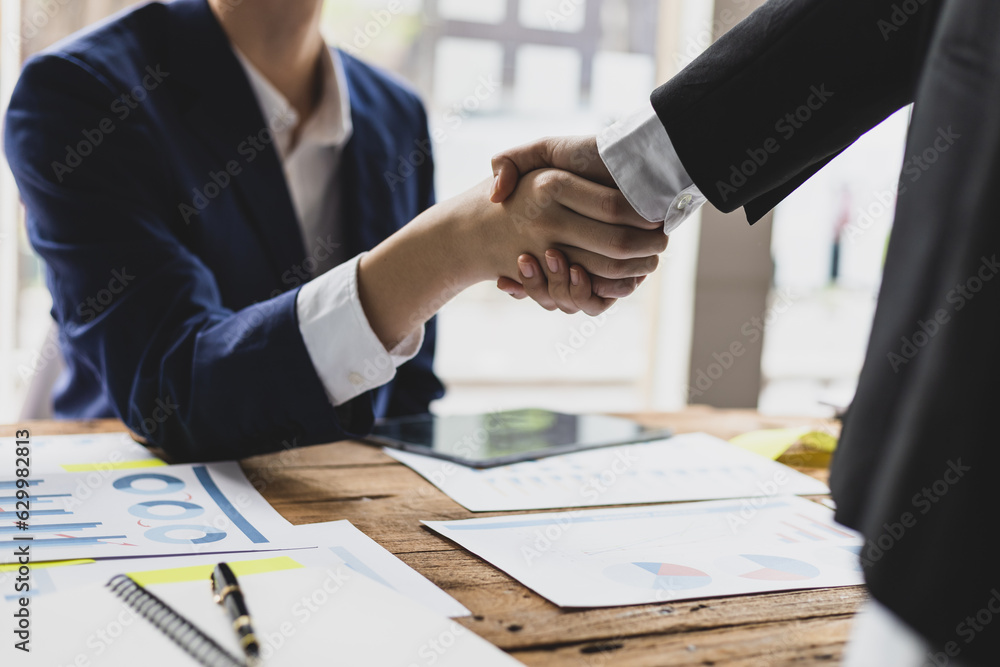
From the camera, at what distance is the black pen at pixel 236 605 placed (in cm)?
41

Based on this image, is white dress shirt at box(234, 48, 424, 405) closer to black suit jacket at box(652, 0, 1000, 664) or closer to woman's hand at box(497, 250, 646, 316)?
woman's hand at box(497, 250, 646, 316)

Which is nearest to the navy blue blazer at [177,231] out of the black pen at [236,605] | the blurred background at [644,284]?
the black pen at [236,605]

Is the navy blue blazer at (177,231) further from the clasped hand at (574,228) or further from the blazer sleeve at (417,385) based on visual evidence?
the clasped hand at (574,228)

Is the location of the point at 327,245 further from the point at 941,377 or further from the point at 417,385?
the point at 941,377

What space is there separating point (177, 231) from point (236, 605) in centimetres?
78

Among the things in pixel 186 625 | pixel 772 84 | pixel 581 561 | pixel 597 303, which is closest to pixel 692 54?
pixel 597 303

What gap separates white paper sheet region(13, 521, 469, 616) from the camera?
506 mm

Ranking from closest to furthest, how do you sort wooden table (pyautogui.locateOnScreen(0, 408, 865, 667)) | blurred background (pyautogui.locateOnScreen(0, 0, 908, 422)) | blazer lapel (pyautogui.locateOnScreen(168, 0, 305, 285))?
wooden table (pyautogui.locateOnScreen(0, 408, 865, 667)) < blazer lapel (pyautogui.locateOnScreen(168, 0, 305, 285)) < blurred background (pyautogui.locateOnScreen(0, 0, 908, 422))

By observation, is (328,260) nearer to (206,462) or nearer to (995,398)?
(206,462)

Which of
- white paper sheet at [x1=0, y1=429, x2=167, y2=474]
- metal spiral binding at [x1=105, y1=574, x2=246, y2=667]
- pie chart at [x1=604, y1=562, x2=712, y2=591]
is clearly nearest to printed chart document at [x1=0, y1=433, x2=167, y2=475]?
white paper sheet at [x1=0, y1=429, x2=167, y2=474]

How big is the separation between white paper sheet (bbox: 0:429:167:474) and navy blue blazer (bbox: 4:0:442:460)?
0.09 ft

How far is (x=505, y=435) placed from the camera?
39.4 inches

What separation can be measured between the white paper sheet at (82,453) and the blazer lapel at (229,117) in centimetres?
38

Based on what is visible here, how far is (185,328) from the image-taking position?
87 cm
